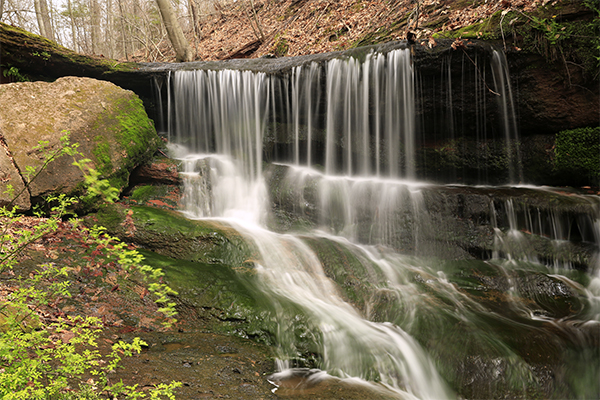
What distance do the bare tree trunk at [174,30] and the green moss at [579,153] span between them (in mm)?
11560

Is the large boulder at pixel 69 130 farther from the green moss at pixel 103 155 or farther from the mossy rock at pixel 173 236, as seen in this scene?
the mossy rock at pixel 173 236

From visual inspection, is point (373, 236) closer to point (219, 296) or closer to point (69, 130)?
point (219, 296)

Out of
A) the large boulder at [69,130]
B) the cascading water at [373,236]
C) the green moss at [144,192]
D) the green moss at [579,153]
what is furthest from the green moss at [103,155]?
the green moss at [579,153]

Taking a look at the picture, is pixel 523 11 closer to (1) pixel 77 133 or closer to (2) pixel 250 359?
(2) pixel 250 359

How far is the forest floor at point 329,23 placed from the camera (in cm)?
844

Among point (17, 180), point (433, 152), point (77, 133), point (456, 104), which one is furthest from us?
point (433, 152)

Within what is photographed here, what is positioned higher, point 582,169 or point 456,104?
point 456,104

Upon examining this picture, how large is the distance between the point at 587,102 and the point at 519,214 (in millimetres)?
2845

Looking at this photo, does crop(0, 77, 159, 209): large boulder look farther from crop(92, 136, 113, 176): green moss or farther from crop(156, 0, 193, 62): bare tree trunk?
crop(156, 0, 193, 62): bare tree trunk

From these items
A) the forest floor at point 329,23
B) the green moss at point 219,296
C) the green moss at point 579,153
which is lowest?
the green moss at point 219,296

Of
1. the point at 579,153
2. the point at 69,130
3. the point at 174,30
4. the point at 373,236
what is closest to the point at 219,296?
the point at 69,130

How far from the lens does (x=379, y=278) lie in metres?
6.00

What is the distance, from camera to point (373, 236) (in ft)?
24.8

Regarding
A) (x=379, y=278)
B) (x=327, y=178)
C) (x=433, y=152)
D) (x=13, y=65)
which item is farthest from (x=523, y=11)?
(x=13, y=65)
